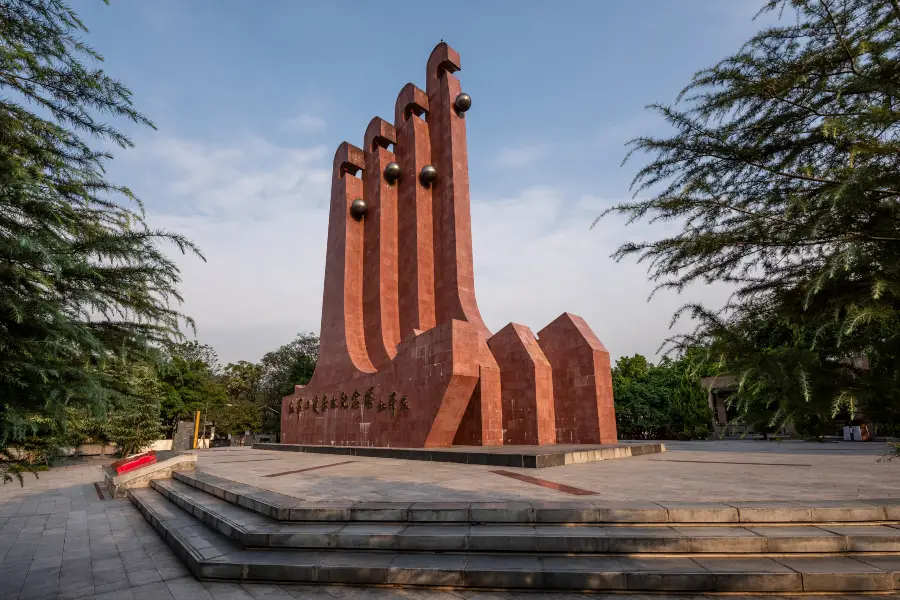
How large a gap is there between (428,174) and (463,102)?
288cm

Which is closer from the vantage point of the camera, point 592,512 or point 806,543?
point 806,543

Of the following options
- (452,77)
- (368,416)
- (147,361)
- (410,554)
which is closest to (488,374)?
(368,416)

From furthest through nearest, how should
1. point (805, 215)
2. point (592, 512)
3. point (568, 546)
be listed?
1. point (592, 512)
2. point (568, 546)
3. point (805, 215)

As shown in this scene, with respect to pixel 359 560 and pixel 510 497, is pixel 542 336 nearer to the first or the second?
pixel 510 497

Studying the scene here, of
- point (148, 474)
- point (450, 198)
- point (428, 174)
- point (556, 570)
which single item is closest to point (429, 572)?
point (556, 570)

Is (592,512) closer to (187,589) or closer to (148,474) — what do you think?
(187,589)

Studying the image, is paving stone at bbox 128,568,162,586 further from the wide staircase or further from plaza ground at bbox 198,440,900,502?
plaza ground at bbox 198,440,900,502

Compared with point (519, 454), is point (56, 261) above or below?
above

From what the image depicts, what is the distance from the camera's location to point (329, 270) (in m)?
19.4

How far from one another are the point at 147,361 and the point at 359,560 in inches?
93.9

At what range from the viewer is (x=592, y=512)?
4367mm

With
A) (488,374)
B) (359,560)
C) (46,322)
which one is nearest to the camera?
(46,322)

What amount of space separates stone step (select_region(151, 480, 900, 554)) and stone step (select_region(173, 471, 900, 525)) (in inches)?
2.4

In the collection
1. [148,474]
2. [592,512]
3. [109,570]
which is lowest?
[109,570]
